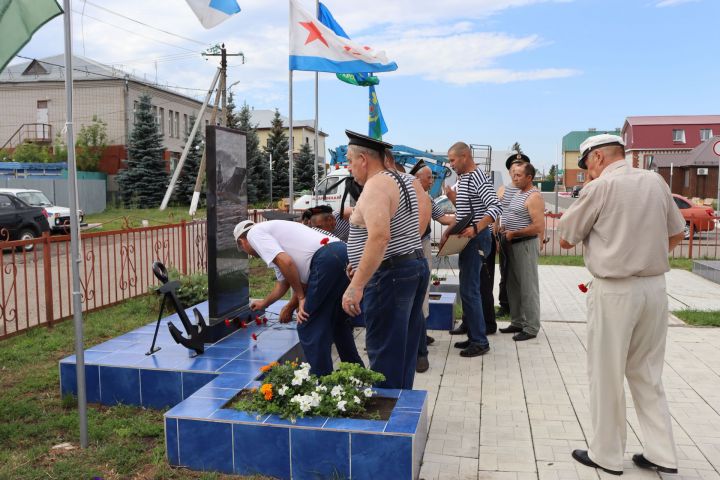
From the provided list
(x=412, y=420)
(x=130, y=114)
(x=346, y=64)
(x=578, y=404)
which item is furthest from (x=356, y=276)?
(x=130, y=114)

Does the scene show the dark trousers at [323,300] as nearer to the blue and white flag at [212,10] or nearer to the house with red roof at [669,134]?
the blue and white flag at [212,10]

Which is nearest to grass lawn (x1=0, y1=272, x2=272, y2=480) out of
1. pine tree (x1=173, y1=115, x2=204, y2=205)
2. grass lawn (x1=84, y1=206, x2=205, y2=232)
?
grass lawn (x1=84, y1=206, x2=205, y2=232)

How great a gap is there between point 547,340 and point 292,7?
512cm

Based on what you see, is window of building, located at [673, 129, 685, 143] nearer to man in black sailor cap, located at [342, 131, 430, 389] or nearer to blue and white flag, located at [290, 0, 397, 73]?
blue and white flag, located at [290, 0, 397, 73]

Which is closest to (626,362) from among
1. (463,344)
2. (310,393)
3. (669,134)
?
(310,393)

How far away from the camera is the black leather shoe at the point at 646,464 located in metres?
3.39

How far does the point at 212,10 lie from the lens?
5.25 metres

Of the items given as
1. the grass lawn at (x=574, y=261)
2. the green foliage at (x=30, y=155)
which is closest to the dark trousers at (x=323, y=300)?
the grass lawn at (x=574, y=261)

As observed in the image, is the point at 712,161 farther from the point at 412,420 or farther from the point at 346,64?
the point at 412,420

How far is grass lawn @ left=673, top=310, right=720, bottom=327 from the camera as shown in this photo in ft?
23.8

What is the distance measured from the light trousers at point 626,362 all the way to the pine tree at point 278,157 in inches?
1535

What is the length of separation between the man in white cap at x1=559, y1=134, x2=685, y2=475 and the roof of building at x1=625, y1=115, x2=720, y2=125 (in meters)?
58.0

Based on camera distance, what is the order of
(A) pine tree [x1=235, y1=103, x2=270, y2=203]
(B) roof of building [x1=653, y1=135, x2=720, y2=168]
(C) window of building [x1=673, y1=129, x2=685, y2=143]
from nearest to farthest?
(A) pine tree [x1=235, y1=103, x2=270, y2=203], (B) roof of building [x1=653, y1=135, x2=720, y2=168], (C) window of building [x1=673, y1=129, x2=685, y2=143]

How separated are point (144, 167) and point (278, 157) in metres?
12.5
